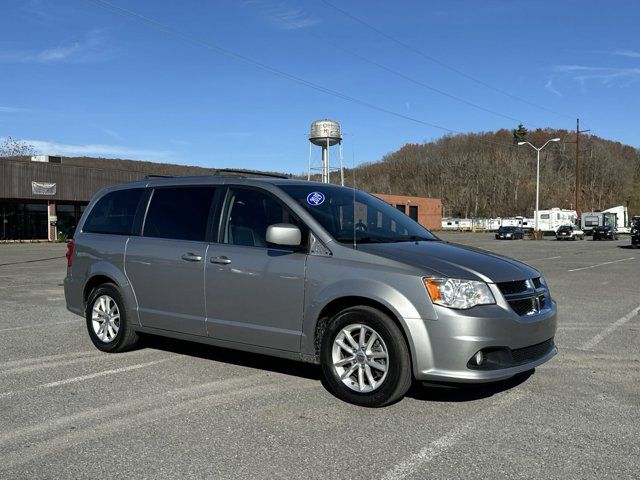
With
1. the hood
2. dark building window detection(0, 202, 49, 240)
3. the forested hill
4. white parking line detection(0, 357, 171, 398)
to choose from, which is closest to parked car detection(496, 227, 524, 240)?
dark building window detection(0, 202, 49, 240)

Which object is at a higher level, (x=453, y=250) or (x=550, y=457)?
(x=453, y=250)

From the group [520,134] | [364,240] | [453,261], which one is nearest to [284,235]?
[364,240]

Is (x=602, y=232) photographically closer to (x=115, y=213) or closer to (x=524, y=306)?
(x=115, y=213)

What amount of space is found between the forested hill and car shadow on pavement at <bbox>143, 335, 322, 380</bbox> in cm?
12377

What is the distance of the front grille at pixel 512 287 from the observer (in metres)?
4.67

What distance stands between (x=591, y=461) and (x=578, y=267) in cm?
1759

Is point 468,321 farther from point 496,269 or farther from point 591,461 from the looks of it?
point 591,461

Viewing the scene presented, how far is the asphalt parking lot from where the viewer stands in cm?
364

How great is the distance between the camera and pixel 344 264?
16.1 feet

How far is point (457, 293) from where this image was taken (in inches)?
178

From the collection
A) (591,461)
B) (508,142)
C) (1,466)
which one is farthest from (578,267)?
(508,142)

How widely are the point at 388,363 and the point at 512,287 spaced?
1.12 m

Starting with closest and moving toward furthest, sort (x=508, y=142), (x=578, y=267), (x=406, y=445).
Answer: (x=406, y=445), (x=578, y=267), (x=508, y=142)

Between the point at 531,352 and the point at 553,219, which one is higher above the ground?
the point at 553,219
